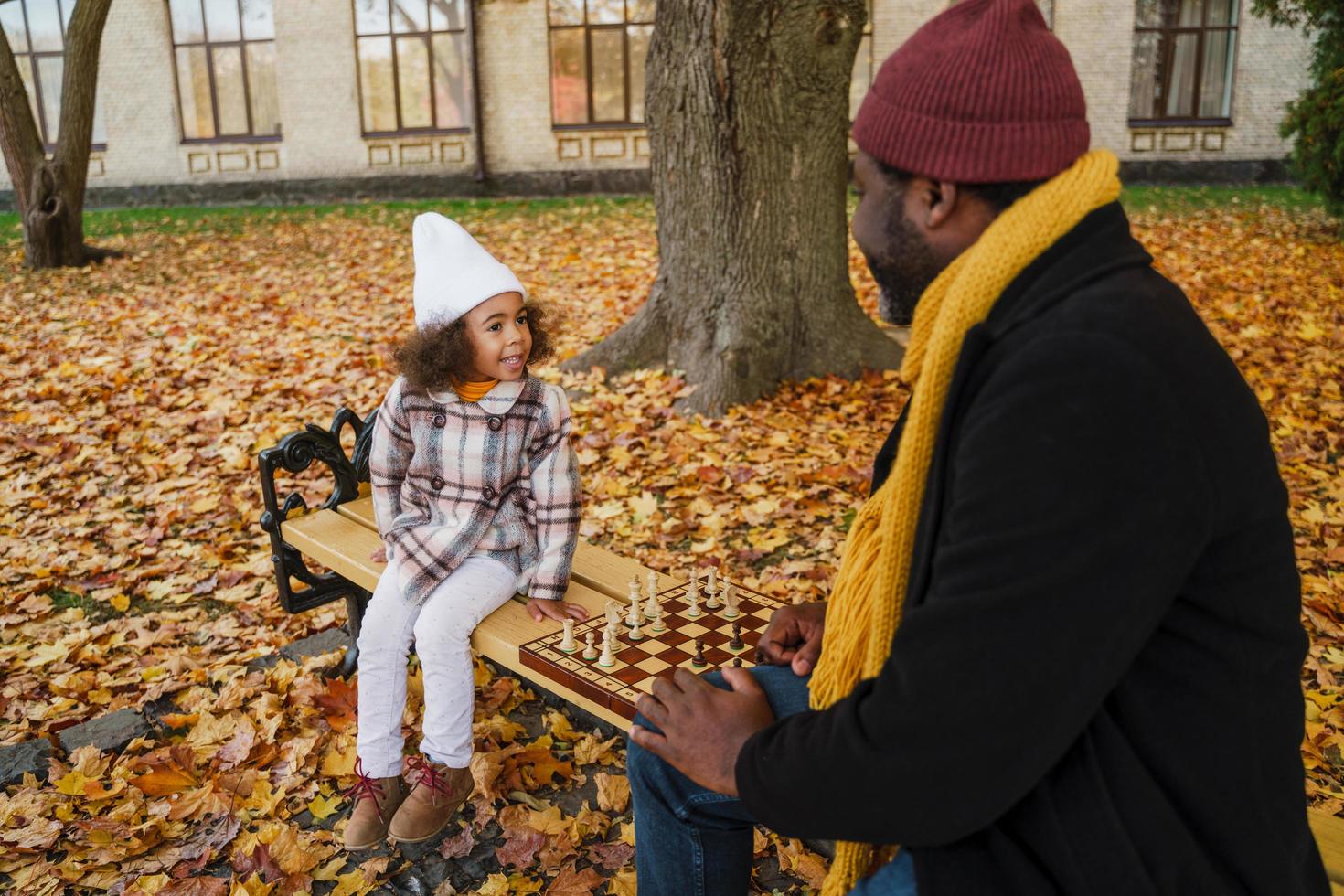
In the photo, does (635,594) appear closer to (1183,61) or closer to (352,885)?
(352,885)

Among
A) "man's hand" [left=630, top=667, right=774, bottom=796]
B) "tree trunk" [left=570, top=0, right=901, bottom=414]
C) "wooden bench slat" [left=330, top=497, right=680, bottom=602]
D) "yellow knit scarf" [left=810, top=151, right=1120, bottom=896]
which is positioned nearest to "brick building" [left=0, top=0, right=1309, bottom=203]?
"tree trunk" [left=570, top=0, right=901, bottom=414]

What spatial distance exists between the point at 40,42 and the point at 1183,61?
21.6 metres

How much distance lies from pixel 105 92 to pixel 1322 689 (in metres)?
22.8

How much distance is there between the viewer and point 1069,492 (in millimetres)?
1260

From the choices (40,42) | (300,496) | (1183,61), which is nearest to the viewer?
(300,496)

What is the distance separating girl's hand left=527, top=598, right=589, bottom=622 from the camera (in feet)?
9.93

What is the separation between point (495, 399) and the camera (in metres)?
3.16

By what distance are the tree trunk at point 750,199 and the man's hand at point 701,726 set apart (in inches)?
177

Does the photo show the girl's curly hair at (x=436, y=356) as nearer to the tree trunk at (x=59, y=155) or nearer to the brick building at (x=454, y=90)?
the tree trunk at (x=59, y=155)

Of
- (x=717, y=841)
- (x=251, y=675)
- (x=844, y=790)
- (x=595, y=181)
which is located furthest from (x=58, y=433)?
(x=595, y=181)

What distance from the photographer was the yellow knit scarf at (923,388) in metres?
1.44

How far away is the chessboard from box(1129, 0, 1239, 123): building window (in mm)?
20576

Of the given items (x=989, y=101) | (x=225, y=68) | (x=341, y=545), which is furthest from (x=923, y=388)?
(x=225, y=68)

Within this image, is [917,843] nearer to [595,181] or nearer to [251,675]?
[251,675]
